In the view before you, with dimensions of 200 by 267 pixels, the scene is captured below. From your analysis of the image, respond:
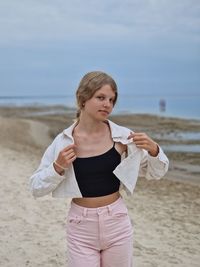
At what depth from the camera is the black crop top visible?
9.47 ft

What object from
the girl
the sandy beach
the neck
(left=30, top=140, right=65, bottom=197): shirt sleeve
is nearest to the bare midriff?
the girl

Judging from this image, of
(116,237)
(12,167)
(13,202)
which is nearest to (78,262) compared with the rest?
(116,237)

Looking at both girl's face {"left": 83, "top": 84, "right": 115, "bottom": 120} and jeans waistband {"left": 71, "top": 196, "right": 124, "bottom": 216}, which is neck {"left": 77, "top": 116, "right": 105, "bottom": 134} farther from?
jeans waistband {"left": 71, "top": 196, "right": 124, "bottom": 216}

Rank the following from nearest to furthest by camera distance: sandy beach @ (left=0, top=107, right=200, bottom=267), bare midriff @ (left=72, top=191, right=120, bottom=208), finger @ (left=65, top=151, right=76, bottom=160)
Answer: finger @ (left=65, top=151, right=76, bottom=160) < bare midriff @ (left=72, top=191, right=120, bottom=208) < sandy beach @ (left=0, top=107, right=200, bottom=267)

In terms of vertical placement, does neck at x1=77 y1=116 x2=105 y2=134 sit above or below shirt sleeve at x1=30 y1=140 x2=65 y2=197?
above

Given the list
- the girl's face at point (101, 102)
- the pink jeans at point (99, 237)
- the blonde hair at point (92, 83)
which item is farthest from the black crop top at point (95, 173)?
the blonde hair at point (92, 83)

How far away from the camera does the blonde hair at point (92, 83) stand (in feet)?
9.37

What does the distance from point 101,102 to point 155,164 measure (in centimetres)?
51

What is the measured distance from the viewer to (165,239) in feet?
21.6

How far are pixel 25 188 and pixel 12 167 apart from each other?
3086mm

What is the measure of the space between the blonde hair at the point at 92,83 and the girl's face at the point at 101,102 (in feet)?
0.07

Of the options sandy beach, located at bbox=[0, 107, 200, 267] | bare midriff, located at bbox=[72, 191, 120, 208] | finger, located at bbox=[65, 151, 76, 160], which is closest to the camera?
finger, located at bbox=[65, 151, 76, 160]

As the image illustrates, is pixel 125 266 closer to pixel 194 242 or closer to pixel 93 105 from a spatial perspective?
pixel 93 105

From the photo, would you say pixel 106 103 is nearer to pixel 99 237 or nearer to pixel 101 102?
pixel 101 102
